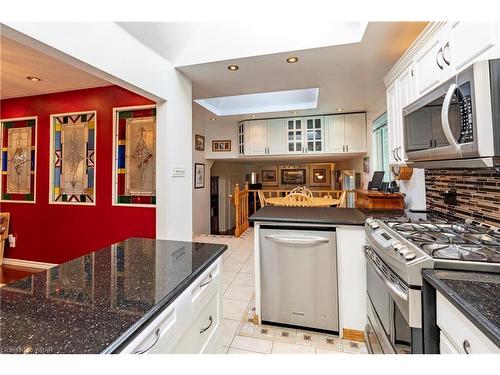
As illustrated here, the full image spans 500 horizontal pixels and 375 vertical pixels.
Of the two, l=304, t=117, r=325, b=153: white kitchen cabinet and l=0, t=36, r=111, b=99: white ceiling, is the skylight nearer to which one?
l=304, t=117, r=325, b=153: white kitchen cabinet

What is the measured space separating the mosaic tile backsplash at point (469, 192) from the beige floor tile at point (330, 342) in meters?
1.28

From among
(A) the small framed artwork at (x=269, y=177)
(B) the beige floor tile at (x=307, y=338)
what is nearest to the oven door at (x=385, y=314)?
(B) the beige floor tile at (x=307, y=338)

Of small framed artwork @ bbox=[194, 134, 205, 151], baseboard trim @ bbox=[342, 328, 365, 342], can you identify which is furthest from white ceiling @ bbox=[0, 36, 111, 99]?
baseboard trim @ bbox=[342, 328, 365, 342]

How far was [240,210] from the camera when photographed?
5.14 meters

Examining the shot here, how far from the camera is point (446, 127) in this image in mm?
1087

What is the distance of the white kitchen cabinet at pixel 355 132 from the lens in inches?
175

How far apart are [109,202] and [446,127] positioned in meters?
3.29

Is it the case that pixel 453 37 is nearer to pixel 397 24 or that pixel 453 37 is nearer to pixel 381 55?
pixel 397 24

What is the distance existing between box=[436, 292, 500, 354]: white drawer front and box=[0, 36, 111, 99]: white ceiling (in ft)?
11.1

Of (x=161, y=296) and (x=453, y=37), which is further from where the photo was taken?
(x=453, y=37)

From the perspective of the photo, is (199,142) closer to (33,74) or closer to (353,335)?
(33,74)

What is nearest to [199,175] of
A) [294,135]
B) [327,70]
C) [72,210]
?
[294,135]

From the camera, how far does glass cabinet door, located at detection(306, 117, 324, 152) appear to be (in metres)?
4.75
